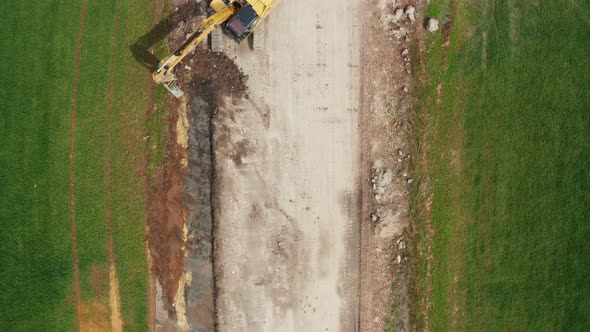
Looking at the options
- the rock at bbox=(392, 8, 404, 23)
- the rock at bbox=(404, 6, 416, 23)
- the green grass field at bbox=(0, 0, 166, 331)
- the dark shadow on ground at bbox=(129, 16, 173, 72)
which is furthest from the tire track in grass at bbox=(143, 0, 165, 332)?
the rock at bbox=(404, 6, 416, 23)

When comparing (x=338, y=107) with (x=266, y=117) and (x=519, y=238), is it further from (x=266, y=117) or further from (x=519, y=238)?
(x=519, y=238)

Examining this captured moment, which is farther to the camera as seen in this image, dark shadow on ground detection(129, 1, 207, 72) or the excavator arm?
dark shadow on ground detection(129, 1, 207, 72)

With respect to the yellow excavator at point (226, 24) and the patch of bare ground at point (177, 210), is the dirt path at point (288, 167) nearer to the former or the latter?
the patch of bare ground at point (177, 210)

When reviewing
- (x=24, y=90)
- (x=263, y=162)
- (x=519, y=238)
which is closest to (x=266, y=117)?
(x=263, y=162)

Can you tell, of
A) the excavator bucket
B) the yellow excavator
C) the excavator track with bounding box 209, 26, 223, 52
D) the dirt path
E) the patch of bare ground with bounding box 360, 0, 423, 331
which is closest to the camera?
the yellow excavator

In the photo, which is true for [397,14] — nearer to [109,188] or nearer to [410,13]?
[410,13]

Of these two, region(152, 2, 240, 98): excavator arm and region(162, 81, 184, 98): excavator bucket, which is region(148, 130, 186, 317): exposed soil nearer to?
region(162, 81, 184, 98): excavator bucket
